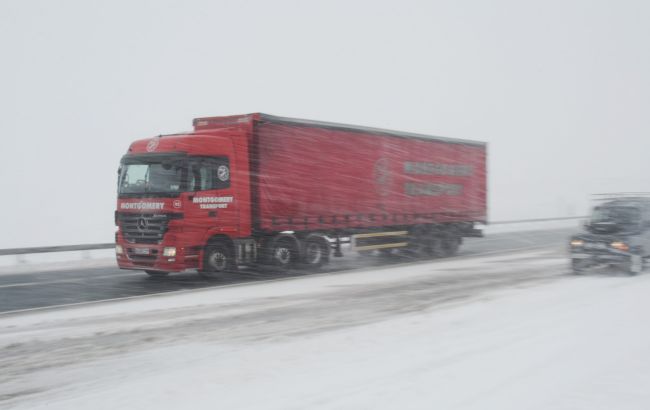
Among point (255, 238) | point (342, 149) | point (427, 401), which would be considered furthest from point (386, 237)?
point (427, 401)

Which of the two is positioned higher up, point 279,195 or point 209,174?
point 209,174

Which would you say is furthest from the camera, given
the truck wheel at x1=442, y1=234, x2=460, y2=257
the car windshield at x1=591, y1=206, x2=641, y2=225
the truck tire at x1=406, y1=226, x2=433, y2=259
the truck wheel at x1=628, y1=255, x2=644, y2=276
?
the truck wheel at x1=442, y1=234, x2=460, y2=257

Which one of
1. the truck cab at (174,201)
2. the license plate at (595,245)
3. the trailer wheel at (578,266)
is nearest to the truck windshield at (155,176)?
the truck cab at (174,201)

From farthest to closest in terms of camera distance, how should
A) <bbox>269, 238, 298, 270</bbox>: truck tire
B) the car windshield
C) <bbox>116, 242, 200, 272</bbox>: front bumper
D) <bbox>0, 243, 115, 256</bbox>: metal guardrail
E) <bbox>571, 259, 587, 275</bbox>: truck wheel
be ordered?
<bbox>0, 243, 115, 256</bbox>: metal guardrail < <bbox>269, 238, 298, 270</bbox>: truck tire < the car windshield < <bbox>571, 259, 587, 275</bbox>: truck wheel < <bbox>116, 242, 200, 272</bbox>: front bumper

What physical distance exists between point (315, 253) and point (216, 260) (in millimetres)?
3252

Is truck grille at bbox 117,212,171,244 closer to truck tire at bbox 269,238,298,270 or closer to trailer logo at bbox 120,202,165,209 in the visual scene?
trailer logo at bbox 120,202,165,209

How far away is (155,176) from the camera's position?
13320 millimetres

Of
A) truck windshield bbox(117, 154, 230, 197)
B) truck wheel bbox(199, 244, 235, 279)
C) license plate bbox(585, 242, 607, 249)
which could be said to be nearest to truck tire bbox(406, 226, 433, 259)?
license plate bbox(585, 242, 607, 249)

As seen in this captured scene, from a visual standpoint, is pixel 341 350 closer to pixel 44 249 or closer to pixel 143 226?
pixel 143 226

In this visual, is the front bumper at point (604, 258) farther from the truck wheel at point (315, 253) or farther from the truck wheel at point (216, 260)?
the truck wheel at point (216, 260)

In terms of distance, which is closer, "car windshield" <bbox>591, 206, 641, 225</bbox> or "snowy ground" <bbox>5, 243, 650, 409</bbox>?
"snowy ground" <bbox>5, 243, 650, 409</bbox>

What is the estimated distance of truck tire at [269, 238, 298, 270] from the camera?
50.2 ft

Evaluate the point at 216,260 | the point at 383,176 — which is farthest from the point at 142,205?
the point at 383,176

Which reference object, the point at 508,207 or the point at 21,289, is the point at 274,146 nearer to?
the point at 21,289
